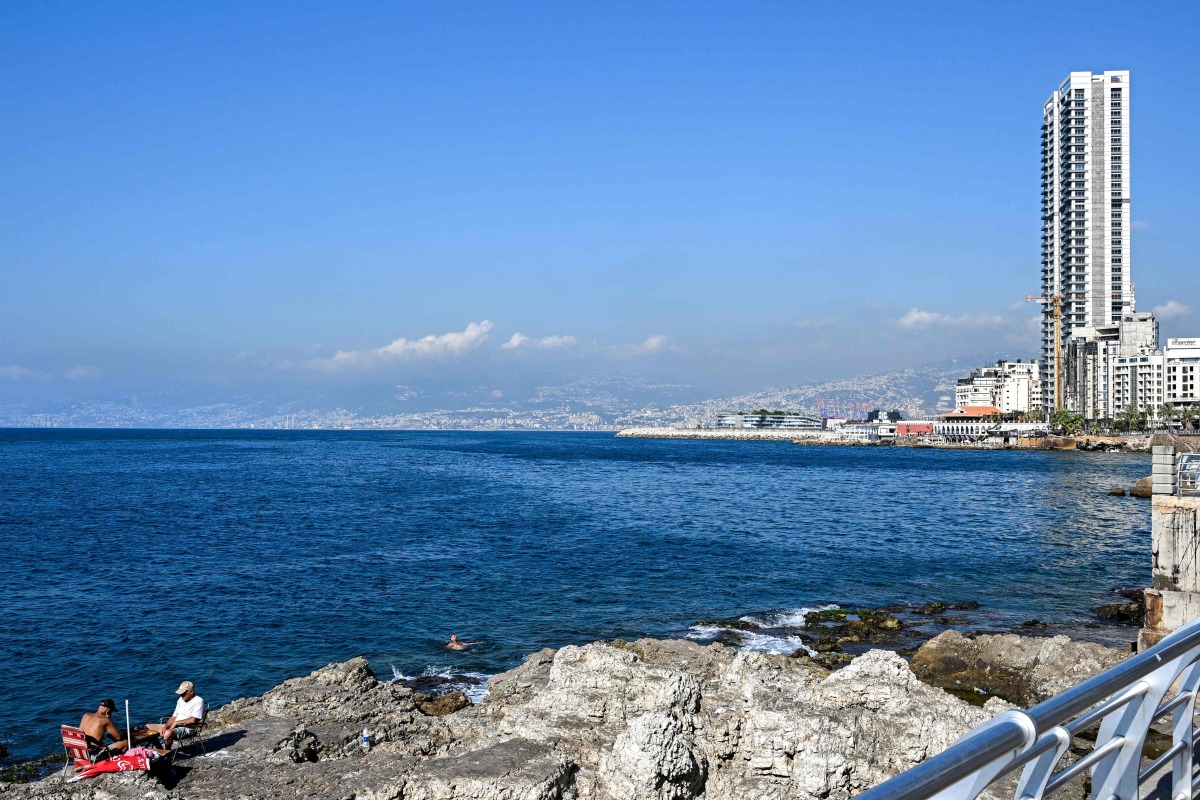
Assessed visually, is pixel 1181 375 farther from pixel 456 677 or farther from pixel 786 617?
pixel 456 677

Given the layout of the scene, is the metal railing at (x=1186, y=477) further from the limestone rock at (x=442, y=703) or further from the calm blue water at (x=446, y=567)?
the limestone rock at (x=442, y=703)

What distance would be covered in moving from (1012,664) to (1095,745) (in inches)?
669

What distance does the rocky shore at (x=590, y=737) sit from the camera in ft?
31.3

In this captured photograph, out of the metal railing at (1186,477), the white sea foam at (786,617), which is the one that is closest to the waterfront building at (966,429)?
the white sea foam at (786,617)

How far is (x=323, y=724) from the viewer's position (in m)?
13.6

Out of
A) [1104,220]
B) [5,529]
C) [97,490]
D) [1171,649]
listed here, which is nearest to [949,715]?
[1171,649]

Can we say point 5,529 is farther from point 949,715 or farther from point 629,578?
point 949,715

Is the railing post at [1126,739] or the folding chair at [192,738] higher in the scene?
the railing post at [1126,739]

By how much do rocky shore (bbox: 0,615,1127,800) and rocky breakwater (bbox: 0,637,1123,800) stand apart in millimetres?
23

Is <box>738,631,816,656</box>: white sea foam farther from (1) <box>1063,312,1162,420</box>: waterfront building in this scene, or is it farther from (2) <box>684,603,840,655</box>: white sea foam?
(1) <box>1063,312,1162,420</box>: waterfront building

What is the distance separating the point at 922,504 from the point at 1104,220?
16935 cm

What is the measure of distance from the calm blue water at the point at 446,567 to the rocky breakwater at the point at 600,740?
7545mm

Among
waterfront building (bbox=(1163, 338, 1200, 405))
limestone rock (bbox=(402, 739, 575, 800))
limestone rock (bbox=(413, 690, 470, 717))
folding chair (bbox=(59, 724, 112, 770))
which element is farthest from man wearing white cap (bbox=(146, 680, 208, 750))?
waterfront building (bbox=(1163, 338, 1200, 405))

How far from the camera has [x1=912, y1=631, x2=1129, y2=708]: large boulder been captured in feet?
55.2
